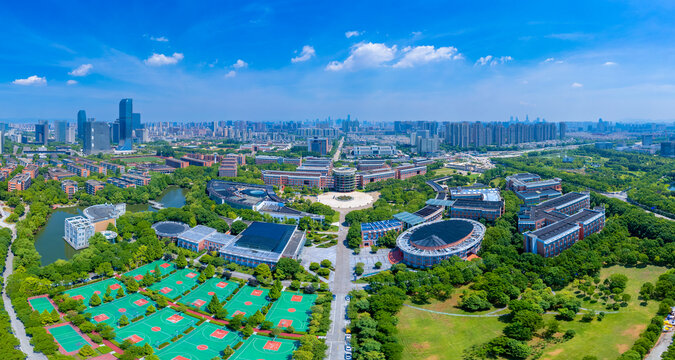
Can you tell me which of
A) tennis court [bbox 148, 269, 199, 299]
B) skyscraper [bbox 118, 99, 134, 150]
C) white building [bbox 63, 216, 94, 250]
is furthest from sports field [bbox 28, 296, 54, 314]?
skyscraper [bbox 118, 99, 134, 150]

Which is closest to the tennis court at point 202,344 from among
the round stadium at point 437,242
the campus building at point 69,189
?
the round stadium at point 437,242

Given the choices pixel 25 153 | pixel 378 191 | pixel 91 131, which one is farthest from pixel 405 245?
pixel 25 153

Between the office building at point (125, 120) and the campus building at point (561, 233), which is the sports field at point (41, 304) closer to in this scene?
the campus building at point (561, 233)

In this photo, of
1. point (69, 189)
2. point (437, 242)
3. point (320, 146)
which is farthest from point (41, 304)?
point (320, 146)

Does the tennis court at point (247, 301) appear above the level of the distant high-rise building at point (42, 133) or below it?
below

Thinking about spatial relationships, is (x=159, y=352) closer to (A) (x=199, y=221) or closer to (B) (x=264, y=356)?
(B) (x=264, y=356)

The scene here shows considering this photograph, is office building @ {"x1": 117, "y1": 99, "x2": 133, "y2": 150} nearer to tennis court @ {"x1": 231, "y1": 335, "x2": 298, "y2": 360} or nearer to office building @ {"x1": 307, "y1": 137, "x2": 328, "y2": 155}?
office building @ {"x1": 307, "y1": 137, "x2": 328, "y2": 155}
